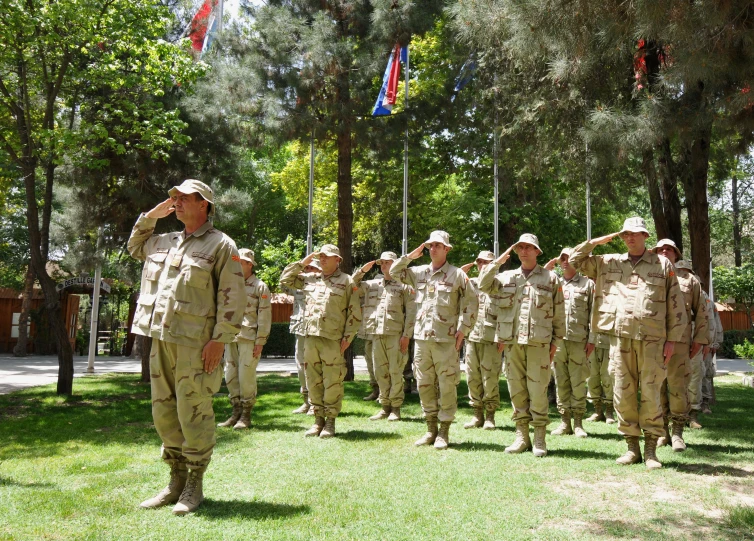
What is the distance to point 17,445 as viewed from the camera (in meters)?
7.39

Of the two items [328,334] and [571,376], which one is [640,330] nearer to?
[571,376]

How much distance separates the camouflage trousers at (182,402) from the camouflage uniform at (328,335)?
121 inches

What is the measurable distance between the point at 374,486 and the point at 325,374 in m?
2.60

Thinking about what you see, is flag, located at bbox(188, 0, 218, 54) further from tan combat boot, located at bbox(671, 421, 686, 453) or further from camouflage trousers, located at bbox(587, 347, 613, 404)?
tan combat boot, located at bbox(671, 421, 686, 453)

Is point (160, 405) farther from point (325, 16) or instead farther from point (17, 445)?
point (325, 16)

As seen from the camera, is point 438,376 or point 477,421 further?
point 477,421

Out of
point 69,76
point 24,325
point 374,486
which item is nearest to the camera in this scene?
point 374,486

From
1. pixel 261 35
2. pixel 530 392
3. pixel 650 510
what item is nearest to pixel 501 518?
pixel 650 510

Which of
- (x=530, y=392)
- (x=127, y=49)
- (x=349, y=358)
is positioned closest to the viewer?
(x=530, y=392)

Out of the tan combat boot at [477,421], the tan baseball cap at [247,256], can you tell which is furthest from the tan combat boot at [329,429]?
the tan baseball cap at [247,256]

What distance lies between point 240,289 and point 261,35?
1082 centimetres

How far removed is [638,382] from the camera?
650 cm

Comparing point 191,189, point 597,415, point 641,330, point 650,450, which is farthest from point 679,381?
point 191,189

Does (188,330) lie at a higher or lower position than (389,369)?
higher
